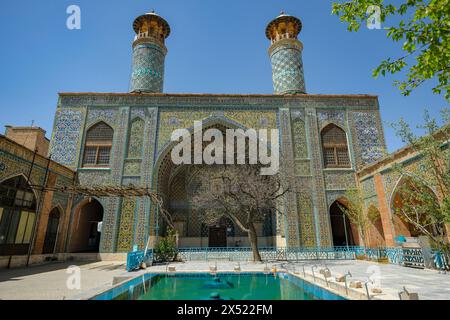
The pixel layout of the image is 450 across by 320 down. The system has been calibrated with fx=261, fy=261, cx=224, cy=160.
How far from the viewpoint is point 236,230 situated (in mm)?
15648

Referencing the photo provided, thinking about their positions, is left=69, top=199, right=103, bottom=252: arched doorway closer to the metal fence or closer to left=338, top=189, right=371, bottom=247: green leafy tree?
the metal fence

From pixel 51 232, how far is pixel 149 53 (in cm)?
1090

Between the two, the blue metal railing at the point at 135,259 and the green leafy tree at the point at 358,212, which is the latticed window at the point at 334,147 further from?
the blue metal railing at the point at 135,259

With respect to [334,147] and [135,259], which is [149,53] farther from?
[135,259]

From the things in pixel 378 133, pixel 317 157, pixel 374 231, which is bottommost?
pixel 374 231

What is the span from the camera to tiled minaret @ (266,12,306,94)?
1510 cm

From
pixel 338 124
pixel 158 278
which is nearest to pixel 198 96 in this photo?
pixel 338 124

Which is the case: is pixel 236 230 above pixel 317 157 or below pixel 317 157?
below

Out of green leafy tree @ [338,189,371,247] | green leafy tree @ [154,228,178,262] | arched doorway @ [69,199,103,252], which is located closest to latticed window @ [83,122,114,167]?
arched doorway @ [69,199,103,252]

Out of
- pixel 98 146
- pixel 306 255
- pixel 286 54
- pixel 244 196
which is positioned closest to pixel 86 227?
pixel 98 146

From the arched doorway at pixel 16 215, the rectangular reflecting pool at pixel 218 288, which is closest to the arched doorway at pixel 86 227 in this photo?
the arched doorway at pixel 16 215
